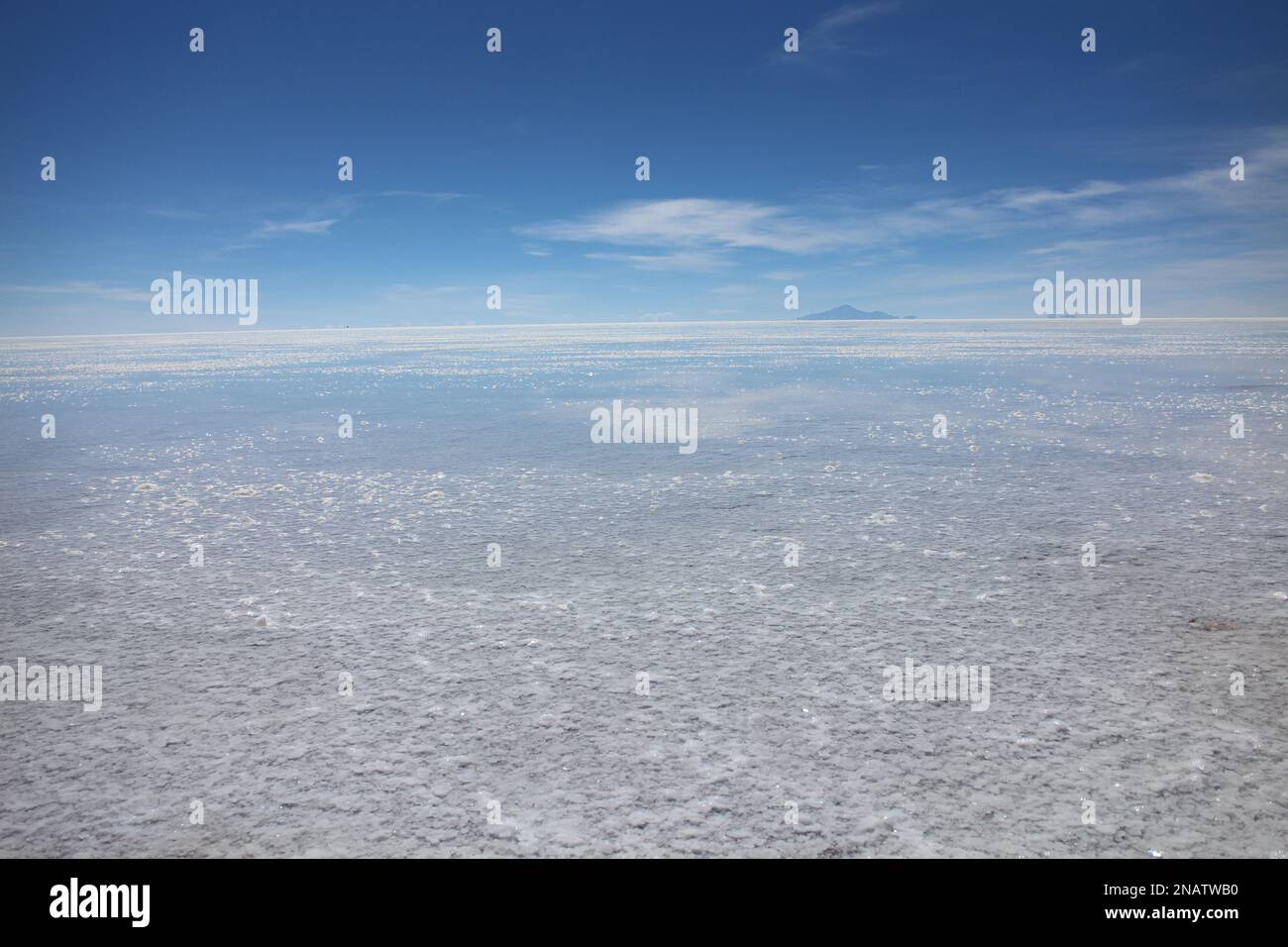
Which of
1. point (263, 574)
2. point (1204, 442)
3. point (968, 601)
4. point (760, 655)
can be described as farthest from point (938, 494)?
point (263, 574)

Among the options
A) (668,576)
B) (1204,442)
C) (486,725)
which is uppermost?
(1204,442)

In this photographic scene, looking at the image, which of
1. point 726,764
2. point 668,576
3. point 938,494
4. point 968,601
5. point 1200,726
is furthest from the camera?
point 938,494

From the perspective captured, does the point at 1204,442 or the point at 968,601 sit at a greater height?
the point at 1204,442
